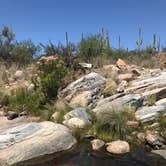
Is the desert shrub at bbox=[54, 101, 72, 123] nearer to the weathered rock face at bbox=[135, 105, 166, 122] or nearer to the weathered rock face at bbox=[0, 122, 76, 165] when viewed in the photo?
the weathered rock face at bbox=[0, 122, 76, 165]

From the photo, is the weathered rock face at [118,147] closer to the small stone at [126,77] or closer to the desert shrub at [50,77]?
the desert shrub at [50,77]

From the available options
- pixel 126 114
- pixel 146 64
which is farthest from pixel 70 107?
pixel 146 64

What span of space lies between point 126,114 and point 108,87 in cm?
267

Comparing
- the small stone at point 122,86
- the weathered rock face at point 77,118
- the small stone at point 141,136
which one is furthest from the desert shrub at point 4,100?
the small stone at point 141,136

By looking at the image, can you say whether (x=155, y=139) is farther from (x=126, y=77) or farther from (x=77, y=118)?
Result: (x=126, y=77)

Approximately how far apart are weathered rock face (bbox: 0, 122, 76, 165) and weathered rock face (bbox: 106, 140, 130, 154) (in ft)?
3.16

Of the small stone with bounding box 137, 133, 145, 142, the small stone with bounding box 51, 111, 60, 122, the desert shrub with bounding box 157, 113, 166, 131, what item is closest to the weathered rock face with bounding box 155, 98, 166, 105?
the desert shrub with bounding box 157, 113, 166, 131

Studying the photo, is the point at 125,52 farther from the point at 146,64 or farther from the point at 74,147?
the point at 74,147

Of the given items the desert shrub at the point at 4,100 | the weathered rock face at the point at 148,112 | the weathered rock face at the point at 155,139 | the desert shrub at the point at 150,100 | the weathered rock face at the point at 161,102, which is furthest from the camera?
the desert shrub at the point at 4,100

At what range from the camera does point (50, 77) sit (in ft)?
36.3

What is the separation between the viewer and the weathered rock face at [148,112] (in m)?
8.38

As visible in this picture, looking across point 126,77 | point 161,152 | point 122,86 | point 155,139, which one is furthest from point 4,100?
point 161,152

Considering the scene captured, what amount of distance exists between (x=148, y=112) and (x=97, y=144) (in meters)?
2.27

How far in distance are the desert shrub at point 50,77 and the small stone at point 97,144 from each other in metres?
4.14
